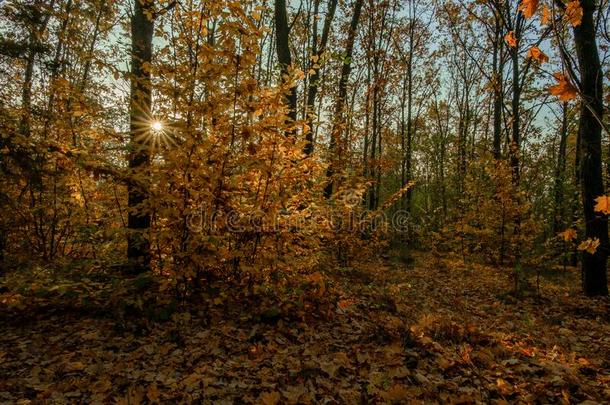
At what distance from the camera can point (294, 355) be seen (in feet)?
11.8

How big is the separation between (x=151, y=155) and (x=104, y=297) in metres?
1.84

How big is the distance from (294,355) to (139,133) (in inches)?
116

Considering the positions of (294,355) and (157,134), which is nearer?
(294,355)

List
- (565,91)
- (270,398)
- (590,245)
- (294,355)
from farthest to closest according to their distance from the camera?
(294,355)
(270,398)
(590,245)
(565,91)

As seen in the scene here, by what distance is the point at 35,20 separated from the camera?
225 inches

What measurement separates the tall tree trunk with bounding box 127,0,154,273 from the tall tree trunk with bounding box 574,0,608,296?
21.1ft

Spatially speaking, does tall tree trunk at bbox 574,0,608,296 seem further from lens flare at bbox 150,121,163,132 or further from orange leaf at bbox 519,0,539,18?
lens flare at bbox 150,121,163,132

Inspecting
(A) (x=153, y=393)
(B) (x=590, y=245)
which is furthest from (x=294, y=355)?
(B) (x=590, y=245)

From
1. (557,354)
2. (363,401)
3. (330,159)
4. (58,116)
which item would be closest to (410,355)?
(363,401)

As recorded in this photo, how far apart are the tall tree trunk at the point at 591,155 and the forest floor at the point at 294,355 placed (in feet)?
4.38

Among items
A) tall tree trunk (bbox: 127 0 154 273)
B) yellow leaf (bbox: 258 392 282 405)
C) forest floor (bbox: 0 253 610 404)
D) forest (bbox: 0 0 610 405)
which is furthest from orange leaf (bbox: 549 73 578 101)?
tall tree trunk (bbox: 127 0 154 273)

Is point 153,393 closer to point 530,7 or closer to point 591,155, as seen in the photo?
point 530,7

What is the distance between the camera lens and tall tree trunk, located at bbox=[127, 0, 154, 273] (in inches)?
149

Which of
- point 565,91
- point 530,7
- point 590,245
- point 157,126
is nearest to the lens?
point 565,91
